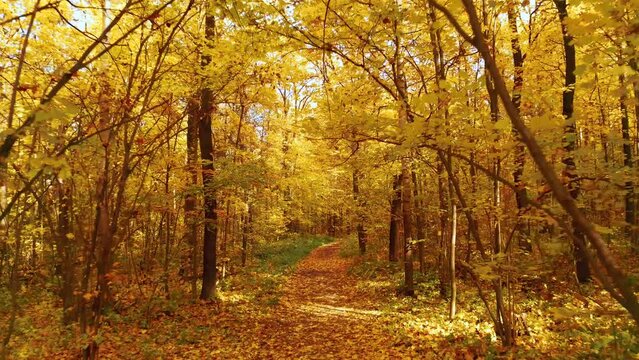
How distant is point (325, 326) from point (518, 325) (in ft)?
13.3

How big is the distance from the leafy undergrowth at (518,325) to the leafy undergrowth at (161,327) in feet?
10.8

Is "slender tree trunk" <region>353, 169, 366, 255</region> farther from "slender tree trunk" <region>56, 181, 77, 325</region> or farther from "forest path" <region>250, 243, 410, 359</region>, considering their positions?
"slender tree trunk" <region>56, 181, 77, 325</region>

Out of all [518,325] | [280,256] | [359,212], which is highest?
[359,212]

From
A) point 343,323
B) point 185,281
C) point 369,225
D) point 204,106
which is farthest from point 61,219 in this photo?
point 369,225

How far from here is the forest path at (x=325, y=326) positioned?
727 centimetres

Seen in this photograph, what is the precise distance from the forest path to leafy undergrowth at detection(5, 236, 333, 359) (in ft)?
1.18

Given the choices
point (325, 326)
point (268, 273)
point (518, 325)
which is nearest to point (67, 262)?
point (325, 326)

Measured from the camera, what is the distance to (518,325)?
6.74 meters

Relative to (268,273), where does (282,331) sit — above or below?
above

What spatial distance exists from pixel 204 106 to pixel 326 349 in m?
5.94

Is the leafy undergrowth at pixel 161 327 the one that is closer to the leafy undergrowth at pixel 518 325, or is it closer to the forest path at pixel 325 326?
the forest path at pixel 325 326

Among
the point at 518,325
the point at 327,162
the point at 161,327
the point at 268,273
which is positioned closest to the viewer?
the point at 518,325

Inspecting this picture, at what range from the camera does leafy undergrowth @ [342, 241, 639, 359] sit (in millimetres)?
5250

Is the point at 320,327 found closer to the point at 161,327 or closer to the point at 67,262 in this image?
the point at 161,327
